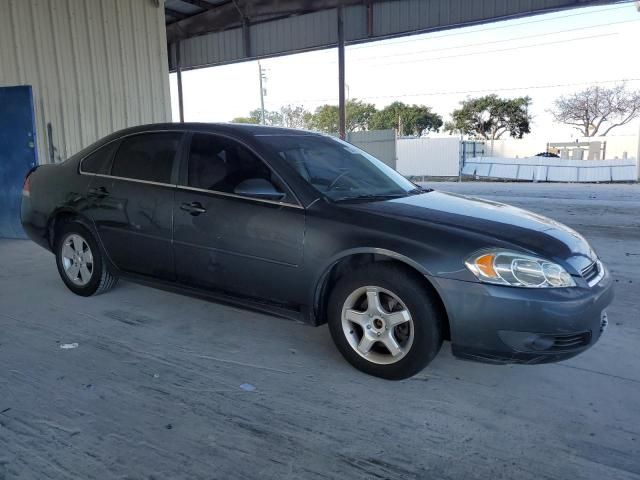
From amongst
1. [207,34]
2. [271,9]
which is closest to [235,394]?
[271,9]

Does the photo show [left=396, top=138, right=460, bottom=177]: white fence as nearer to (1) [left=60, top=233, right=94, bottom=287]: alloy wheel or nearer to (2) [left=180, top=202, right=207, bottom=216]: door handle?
(1) [left=60, top=233, right=94, bottom=287]: alloy wheel

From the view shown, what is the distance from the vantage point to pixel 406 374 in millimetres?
3121

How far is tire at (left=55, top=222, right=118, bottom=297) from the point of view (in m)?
4.70

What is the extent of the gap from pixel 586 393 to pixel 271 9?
46.3 ft

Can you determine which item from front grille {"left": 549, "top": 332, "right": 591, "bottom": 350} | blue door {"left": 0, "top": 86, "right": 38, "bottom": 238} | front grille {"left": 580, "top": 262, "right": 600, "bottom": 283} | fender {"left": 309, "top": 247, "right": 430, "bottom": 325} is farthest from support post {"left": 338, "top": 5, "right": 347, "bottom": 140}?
front grille {"left": 549, "top": 332, "right": 591, "bottom": 350}

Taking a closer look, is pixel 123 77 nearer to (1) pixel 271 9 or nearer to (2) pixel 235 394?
(1) pixel 271 9

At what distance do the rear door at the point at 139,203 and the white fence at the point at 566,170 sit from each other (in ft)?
67.7

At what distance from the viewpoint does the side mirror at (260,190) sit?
350 cm

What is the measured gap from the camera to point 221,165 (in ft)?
12.9

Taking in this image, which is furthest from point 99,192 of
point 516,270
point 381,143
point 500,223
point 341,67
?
point 381,143

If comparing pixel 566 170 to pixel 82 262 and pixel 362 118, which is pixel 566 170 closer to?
pixel 82 262

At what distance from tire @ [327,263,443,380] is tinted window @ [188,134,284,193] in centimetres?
98

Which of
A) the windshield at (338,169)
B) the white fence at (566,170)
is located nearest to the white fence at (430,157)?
the white fence at (566,170)

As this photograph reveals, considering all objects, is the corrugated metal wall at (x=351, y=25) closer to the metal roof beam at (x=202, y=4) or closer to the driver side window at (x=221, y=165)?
the metal roof beam at (x=202, y=4)
